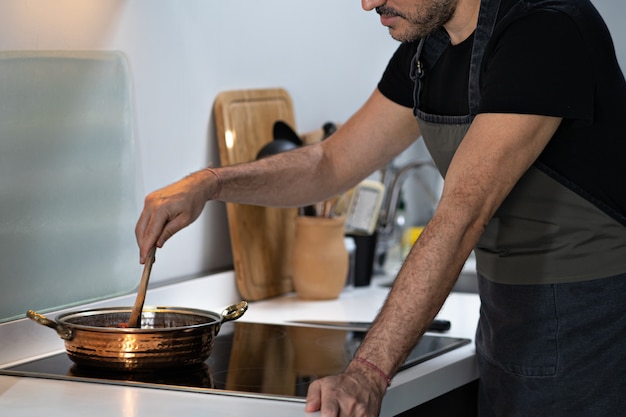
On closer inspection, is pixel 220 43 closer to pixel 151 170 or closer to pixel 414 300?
pixel 151 170

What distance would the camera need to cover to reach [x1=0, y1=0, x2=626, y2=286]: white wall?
5.91 ft

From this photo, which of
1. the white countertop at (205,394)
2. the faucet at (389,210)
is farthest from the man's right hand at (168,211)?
the faucet at (389,210)

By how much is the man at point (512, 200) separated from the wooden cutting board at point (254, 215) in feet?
1.03

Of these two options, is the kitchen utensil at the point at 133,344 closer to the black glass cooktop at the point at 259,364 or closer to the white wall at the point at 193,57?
the black glass cooktop at the point at 259,364

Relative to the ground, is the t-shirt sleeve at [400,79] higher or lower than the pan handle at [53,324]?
higher

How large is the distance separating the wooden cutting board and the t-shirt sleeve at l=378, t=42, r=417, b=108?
41 cm

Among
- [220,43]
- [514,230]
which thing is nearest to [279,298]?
[220,43]

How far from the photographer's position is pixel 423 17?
158 centimetres

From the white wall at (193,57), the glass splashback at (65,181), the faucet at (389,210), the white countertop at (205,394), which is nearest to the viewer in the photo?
the white countertop at (205,394)

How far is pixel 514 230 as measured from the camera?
1.63 m

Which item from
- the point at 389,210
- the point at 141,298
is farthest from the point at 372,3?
the point at 389,210

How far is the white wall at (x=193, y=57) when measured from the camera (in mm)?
1800

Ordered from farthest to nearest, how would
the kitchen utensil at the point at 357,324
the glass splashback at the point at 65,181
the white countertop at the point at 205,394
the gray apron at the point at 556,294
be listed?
the kitchen utensil at the point at 357,324 → the glass splashback at the point at 65,181 → the gray apron at the point at 556,294 → the white countertop at the point at 205,394

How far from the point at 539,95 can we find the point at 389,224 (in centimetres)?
136
